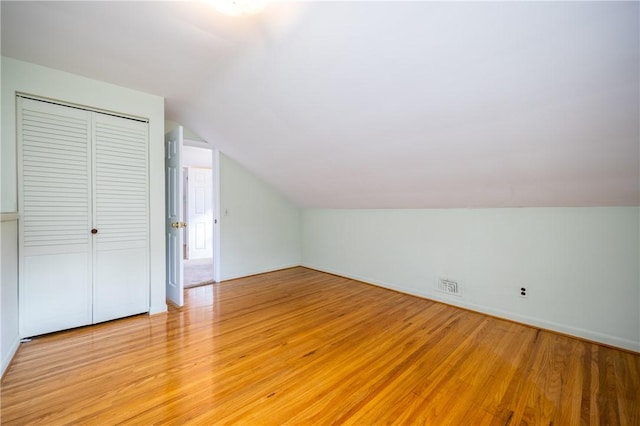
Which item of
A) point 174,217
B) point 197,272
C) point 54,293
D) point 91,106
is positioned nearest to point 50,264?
point 54,293

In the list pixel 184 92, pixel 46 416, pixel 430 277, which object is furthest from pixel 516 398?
pixel 184 92

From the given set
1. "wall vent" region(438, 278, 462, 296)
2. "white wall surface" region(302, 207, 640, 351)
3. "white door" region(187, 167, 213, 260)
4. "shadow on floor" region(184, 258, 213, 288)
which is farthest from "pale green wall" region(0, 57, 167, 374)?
"white door" region(187, 167, 213, 260)

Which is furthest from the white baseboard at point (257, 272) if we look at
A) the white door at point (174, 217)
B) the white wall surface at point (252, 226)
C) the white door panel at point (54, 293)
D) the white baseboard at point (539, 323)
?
the white baseboard at point (539, 323)

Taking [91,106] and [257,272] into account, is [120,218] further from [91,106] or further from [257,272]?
[257,272]

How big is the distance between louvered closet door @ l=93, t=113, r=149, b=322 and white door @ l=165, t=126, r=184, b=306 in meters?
0.32

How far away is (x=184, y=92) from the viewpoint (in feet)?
8.79

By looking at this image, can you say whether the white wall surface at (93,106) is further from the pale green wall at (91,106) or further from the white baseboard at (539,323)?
the white baseboard at (539,323)

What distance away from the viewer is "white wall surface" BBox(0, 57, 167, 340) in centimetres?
209

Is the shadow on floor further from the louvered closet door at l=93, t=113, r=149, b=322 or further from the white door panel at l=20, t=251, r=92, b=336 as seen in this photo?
the white door panel at l=20, t=251, r=92, b=336

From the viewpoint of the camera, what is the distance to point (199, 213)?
20.4 ft

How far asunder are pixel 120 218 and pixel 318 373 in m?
2.35

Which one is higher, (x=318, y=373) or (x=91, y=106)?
(x=91, y=106)

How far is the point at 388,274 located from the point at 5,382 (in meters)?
3.57

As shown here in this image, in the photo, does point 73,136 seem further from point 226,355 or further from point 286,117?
point 226,355
